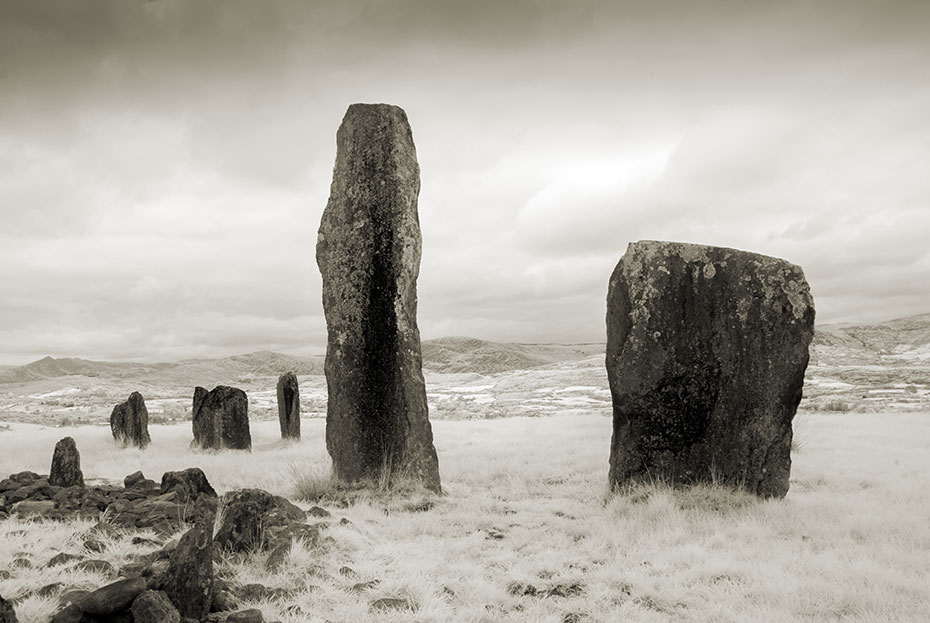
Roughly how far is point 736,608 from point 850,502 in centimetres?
388

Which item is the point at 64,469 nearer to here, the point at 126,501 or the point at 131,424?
the point at 126,501

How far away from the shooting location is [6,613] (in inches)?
139

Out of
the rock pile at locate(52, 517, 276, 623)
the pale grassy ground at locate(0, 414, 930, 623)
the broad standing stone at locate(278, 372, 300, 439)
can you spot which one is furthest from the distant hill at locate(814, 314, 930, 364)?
the rock pile at locate(52, 517, 276, 623)

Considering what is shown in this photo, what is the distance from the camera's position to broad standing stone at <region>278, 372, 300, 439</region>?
1538 centimetres

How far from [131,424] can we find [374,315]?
9.08 metres

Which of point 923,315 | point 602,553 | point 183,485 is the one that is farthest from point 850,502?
point 923,315

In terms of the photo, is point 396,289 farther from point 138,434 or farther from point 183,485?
point 138,434

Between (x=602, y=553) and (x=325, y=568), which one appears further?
(x=602, y=553)

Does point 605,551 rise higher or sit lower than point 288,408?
lower

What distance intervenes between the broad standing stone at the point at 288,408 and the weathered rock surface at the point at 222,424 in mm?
1306

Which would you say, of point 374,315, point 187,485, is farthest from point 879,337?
point 187,485

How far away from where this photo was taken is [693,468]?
7727 mm

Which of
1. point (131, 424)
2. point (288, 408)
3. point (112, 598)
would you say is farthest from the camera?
point (288, 408)

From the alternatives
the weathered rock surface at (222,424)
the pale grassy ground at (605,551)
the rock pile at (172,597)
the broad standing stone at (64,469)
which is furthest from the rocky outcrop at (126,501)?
the weathered rock surface at (222,424)
